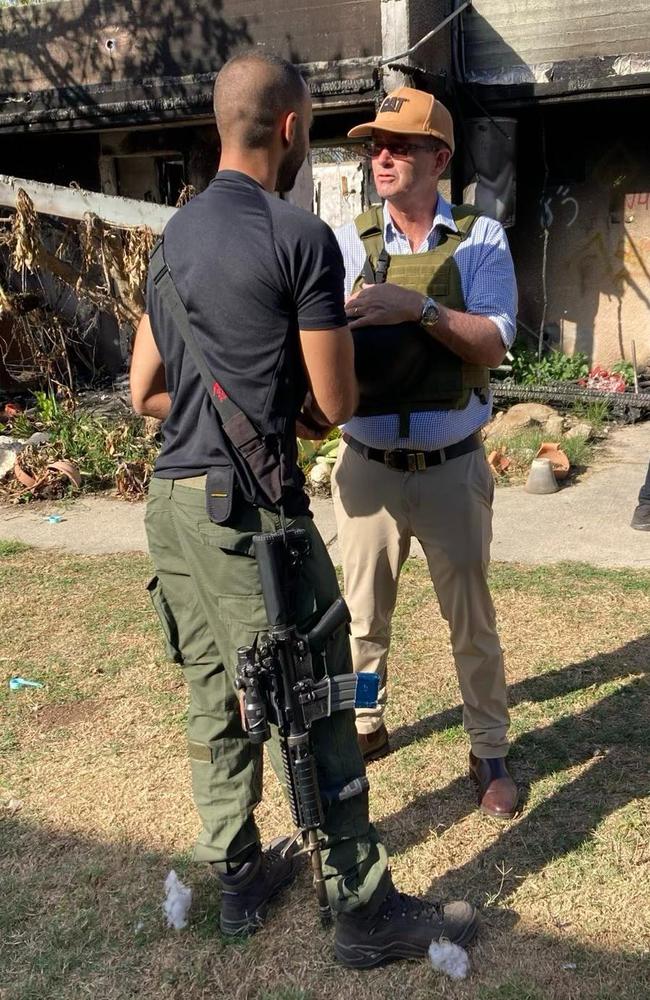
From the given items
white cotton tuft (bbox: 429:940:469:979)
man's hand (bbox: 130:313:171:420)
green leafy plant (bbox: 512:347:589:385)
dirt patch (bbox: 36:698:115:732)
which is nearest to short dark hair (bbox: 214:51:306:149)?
man's hand (bbox: 130:313:171:420)

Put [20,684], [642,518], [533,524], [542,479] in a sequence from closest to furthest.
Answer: [20,684] → [642,518] → [533,524] → [542,479]

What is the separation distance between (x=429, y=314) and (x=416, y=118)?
635mm

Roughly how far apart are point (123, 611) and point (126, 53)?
6.91 meters

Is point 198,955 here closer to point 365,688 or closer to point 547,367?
point 365,688

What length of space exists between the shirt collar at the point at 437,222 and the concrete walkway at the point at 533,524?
2.66 metres

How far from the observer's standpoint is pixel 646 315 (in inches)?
349

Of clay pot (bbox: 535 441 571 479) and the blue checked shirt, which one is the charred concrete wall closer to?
clay pot (bbox: 535 441 571 479)

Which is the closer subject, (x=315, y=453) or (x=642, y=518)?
(x=642, y=518)

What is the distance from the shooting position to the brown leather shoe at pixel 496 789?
9.77 ft

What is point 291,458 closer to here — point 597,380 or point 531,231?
point 597,380

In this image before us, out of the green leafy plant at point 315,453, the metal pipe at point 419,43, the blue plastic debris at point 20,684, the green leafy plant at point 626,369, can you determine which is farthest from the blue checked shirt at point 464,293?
the green leafy plant at point 626,369

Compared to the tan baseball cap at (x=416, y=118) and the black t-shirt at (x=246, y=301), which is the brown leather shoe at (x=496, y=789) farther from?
the tan baseball cap at (x=416, y=118)

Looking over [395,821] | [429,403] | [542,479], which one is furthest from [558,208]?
[395,821]

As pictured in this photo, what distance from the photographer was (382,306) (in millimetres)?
2496
